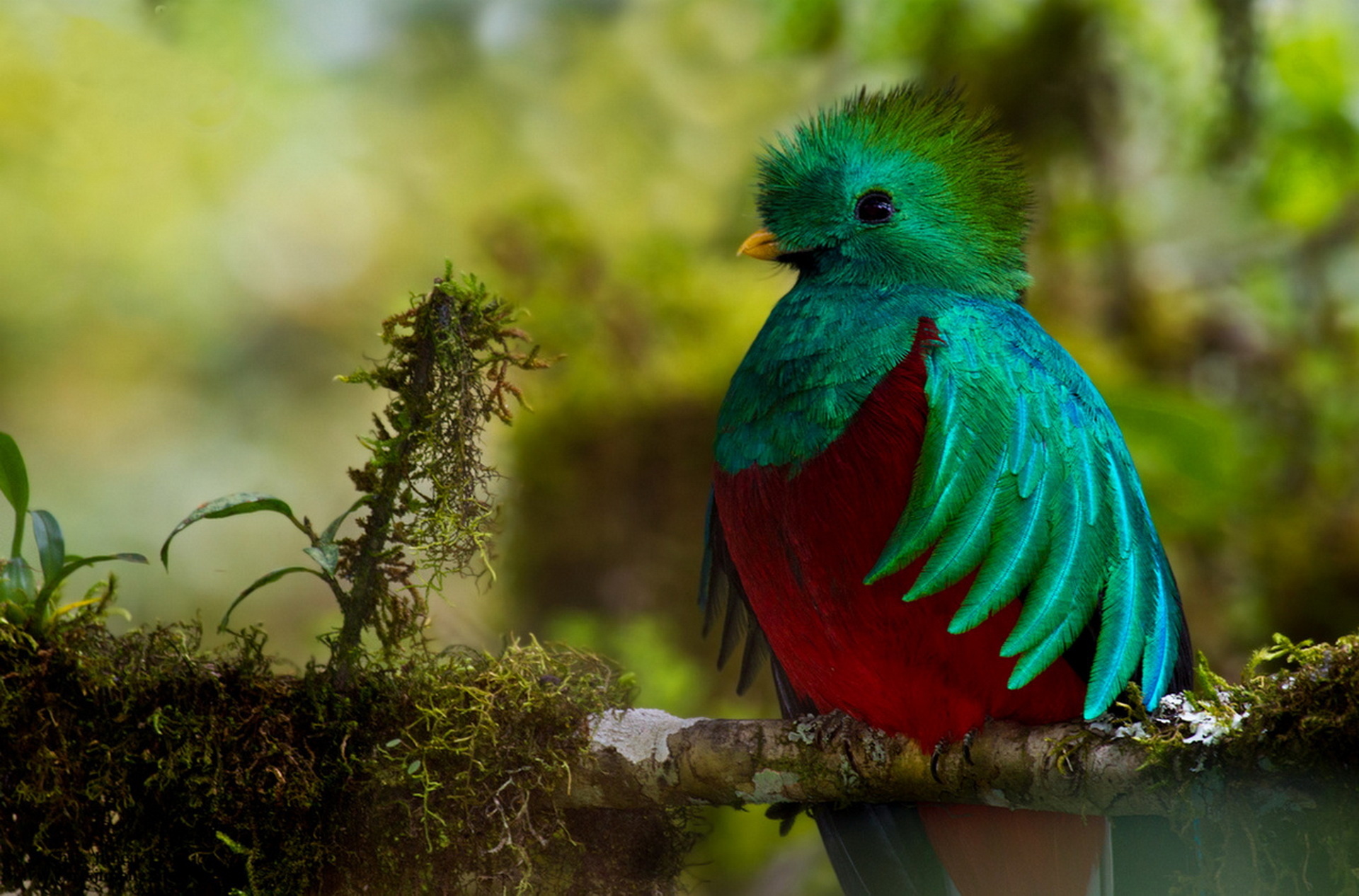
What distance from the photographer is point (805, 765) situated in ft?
6.37

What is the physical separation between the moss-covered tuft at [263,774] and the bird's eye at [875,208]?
113 cm

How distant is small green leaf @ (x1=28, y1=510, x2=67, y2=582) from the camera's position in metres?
1.89

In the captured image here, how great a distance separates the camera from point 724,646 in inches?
105

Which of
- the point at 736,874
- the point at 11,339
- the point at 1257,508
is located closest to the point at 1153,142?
the point at 1257,508

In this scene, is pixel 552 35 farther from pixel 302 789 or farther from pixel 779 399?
pixel 302 789

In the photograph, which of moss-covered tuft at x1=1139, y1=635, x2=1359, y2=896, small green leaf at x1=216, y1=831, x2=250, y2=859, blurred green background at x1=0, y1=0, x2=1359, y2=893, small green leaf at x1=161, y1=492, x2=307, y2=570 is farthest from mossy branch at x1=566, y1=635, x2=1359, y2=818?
blurred green background at x1=0, y1=0, x2=1359, y2=893

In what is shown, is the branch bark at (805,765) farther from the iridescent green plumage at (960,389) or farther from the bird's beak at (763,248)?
the bird's beak at (763,248)

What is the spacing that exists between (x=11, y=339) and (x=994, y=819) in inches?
189

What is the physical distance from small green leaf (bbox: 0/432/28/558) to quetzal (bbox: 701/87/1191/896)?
1.18 metres

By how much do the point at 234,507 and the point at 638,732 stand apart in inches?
28.4

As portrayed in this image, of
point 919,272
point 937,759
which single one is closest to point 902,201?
point 919,272

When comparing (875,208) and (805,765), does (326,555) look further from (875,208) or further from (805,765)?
(875,208)

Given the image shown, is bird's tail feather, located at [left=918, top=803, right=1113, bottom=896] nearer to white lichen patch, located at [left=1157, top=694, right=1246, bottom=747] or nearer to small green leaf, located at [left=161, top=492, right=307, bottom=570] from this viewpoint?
white lichen patch, located at [left=1157, top=694, right=1246, bottom=747]

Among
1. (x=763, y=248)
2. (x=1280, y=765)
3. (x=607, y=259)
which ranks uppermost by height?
(x=607, y=259)
